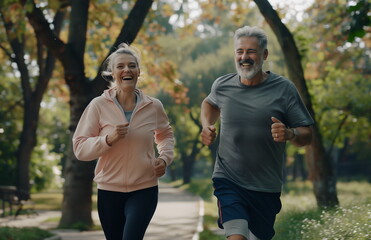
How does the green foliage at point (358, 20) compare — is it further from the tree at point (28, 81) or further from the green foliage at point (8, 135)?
the green foliage at point (8, 135)

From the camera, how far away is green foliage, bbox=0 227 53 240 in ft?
36.0

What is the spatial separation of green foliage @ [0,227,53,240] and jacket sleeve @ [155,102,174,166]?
5.45 meters

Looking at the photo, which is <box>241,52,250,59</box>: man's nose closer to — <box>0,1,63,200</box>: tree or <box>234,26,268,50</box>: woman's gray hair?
<box>234,26,268,50</box>: woman's gray hair

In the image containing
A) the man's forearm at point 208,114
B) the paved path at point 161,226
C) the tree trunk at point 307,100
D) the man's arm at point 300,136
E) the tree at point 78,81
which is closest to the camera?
the man's arm at point 300,136

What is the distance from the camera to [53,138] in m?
55.4

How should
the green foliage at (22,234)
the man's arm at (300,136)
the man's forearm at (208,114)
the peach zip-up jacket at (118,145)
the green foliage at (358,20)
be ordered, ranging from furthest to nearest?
the green foliage at (22,234) < the green foliage at (358,20) < the man's forearm at (208,114) < the peach zip-up jacket at (118,145) < the man's arm at (300,136)

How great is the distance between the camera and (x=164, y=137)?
239 inches

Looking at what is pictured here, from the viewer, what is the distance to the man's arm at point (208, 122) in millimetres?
5344

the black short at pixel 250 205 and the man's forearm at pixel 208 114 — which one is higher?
the man's forearm at pixel 208 114

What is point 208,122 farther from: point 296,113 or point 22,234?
point 22,234

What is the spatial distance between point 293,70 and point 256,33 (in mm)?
8545

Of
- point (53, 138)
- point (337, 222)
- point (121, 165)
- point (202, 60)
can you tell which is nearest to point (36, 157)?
point (202, 60)

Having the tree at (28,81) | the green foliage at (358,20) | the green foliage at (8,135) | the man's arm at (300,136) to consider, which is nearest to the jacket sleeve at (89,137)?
the man's arm at (300,136)

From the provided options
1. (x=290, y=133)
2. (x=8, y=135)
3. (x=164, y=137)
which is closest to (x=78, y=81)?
(x=164, y=137)
